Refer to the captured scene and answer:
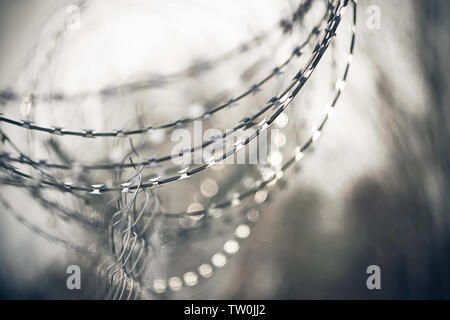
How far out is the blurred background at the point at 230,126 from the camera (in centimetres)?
123

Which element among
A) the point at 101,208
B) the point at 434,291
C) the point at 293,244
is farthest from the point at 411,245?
the point at 101,208

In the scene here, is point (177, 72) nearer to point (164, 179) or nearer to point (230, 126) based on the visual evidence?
point (230, 126)

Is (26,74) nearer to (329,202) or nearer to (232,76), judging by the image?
(232,76)

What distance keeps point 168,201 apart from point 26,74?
2.52 ft

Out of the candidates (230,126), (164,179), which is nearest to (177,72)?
(230,126)

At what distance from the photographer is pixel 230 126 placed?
131 centimetres

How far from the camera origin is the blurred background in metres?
1.23

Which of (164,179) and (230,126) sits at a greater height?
(230,126)

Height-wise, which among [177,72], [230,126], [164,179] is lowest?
[164,179]

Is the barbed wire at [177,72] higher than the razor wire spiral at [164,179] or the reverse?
higher

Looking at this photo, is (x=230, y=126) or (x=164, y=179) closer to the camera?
(x=164, y=179)

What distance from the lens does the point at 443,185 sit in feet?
3.96

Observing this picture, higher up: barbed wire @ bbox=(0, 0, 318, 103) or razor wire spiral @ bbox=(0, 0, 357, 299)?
barbed wire @ bbox=(0, 0, 318, 103)
